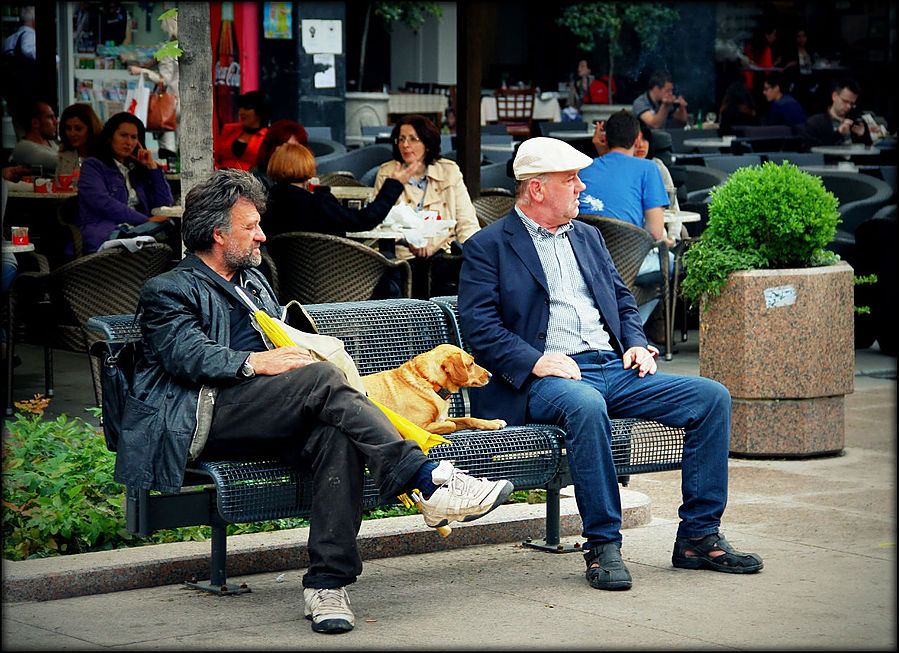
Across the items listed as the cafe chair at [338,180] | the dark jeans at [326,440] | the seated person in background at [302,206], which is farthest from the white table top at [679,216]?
the dark jeans at [326,440]

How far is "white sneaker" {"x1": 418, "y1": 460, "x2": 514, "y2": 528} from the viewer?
162 inches

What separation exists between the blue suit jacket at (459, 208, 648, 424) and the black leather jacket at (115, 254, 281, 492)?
1008mm

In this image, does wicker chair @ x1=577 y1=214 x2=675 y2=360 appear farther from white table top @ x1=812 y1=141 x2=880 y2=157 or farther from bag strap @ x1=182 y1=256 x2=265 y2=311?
white table top @ x1=812 y1=141 x2=880 y2=157

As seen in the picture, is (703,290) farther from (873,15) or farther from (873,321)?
(873,15)

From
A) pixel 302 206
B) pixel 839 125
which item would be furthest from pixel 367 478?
pixel 839 125

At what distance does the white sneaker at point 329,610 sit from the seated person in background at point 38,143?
28.5ft

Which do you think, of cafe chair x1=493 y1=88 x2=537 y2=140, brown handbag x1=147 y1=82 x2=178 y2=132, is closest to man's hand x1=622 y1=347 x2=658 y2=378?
brown handbag x1=147 y1=82 x2=178 y2=132

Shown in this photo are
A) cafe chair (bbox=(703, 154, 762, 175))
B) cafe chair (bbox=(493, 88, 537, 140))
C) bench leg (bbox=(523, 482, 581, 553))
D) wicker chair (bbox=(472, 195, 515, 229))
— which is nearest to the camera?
bench leg (bbox=(523, 482, 581, 553))

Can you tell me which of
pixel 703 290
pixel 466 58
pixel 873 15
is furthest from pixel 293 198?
pixel 873 15

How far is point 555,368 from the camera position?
4840 millimetres

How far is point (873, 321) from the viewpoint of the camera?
33.0ft

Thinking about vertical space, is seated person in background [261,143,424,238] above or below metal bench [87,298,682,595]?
above

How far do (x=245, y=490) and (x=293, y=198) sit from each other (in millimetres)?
3826

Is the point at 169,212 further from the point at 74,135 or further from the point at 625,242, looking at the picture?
the point at 625,242
